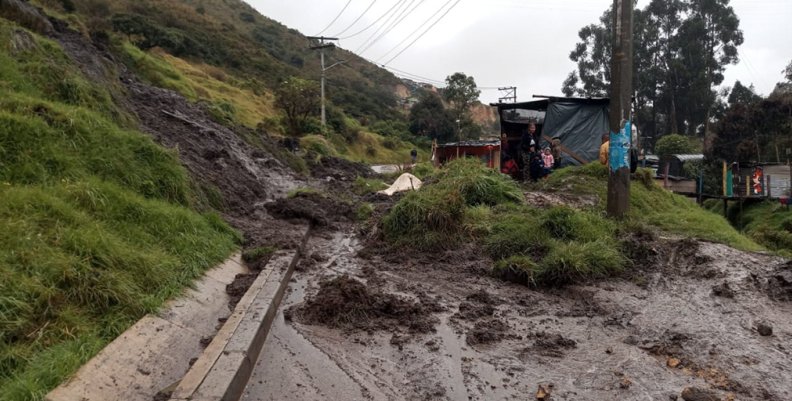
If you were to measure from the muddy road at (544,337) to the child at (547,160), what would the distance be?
7168mm

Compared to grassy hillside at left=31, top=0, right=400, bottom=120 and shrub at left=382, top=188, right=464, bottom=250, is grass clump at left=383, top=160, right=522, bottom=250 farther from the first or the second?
grassy hillside at left=31, top=0, right=400, bottom=120

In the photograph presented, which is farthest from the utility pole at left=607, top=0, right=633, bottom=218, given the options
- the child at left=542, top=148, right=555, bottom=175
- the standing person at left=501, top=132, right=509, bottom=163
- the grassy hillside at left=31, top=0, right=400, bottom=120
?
the grassy hillside at left=31, top=0, right=400, bottom=120

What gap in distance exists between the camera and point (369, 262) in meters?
7.44

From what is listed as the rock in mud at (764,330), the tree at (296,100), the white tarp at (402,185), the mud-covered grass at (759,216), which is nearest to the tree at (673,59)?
the mud-covered grass at (759,216)

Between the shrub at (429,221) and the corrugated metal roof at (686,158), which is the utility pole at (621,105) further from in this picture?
the corrugated metal roof at (686,158)

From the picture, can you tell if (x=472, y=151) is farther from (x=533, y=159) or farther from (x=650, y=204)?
(x=650, y=204)

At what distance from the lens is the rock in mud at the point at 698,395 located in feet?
10.6

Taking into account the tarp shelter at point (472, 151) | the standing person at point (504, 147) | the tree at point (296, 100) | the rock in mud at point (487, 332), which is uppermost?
the tree at point (296, 100)

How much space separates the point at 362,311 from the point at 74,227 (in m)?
2.68

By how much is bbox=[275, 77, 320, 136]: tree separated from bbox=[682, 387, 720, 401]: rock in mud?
3470 cm

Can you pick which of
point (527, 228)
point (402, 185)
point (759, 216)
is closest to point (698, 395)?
point (527, 228)

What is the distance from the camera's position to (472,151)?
24.8m

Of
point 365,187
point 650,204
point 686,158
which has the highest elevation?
point 686,158

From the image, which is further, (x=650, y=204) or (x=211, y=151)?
(x=211, y=151)
